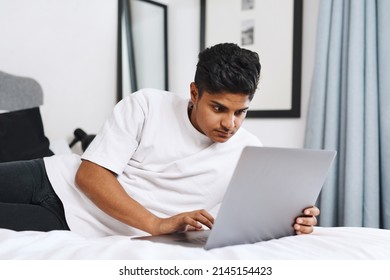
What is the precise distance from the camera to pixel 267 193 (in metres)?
0.92

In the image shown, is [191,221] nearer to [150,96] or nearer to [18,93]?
[150,96]

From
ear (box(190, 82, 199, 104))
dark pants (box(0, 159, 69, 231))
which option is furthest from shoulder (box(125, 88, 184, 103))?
dark pants (box(0, 159, 69, 231))

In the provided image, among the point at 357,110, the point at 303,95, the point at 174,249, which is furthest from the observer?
the point at 303,95

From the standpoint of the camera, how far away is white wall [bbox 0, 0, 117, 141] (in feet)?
7.16

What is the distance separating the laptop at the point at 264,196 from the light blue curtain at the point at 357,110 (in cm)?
129

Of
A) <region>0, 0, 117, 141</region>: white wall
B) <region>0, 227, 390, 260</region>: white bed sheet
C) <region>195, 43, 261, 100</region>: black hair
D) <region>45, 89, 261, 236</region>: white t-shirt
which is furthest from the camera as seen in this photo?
<region>0, 0, 117, 141</region>: white wall

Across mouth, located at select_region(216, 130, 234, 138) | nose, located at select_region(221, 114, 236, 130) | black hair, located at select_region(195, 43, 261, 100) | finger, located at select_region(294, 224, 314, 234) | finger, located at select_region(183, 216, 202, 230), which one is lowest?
finger, located at select_region(294, 224, 314, 234)

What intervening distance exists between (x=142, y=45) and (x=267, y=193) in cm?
214

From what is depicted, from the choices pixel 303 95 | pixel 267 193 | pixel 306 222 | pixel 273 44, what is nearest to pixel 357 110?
pixel 303 95

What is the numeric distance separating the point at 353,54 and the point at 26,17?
167 centimetres

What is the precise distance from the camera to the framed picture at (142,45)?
275cm

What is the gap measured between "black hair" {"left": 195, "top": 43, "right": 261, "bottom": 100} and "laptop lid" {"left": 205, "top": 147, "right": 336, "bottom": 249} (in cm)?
32

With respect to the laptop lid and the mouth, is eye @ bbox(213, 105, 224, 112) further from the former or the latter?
the laptop lid

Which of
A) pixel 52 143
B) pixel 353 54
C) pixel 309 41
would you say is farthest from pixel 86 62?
pixel 353 54
